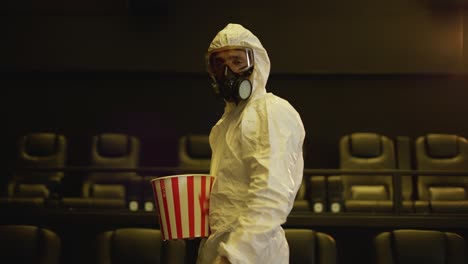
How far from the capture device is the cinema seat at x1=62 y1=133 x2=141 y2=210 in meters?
3.97

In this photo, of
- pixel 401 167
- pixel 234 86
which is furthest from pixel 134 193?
pixel 234 86

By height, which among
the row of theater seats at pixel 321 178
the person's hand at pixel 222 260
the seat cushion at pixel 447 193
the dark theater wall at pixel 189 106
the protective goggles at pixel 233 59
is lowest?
the person's hand at pixel 222 260

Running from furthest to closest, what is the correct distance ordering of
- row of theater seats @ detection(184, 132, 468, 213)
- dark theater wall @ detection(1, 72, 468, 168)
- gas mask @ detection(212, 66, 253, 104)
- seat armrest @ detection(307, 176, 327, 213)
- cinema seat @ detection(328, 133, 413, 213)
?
dark theater wall @ detection(1, 72, 468, 168) → cinema seat @ detection(328, 133, 413, 213) → row of theater seats @ detection(184, 132, 468, 213) → seat armrest @ detection(307, 176, 327, 213) → gas mask @ detection(212, 66, 253, 104)

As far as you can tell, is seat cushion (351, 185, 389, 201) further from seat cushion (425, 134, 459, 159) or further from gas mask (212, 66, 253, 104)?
gas mask (212, 66, 253, 104)

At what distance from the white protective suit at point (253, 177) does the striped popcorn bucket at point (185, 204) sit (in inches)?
1.8

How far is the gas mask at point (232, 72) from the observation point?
5.87 feet

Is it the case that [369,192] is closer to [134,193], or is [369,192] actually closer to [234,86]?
[134,193]

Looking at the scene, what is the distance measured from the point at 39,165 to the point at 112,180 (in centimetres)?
62

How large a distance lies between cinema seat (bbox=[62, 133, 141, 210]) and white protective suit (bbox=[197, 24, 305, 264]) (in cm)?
226

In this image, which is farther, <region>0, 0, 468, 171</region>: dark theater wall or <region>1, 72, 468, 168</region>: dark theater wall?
<region>1, 72, 468, 168</region>: dark theater wall

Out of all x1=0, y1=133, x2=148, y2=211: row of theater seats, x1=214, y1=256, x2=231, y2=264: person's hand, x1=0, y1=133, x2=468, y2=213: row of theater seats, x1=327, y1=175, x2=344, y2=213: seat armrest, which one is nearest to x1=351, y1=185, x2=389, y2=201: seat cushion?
x1=0, y1=133, x2=468, y2=213: row of theater seats

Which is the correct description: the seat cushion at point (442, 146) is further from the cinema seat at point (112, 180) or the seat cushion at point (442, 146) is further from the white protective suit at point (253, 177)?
the white protective suit at point (253, 177)

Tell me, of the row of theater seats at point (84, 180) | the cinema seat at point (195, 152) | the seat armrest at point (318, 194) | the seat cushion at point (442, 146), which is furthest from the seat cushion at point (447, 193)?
the row of theater seats at point (84, 180)

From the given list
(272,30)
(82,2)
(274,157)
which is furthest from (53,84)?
(274,157)
